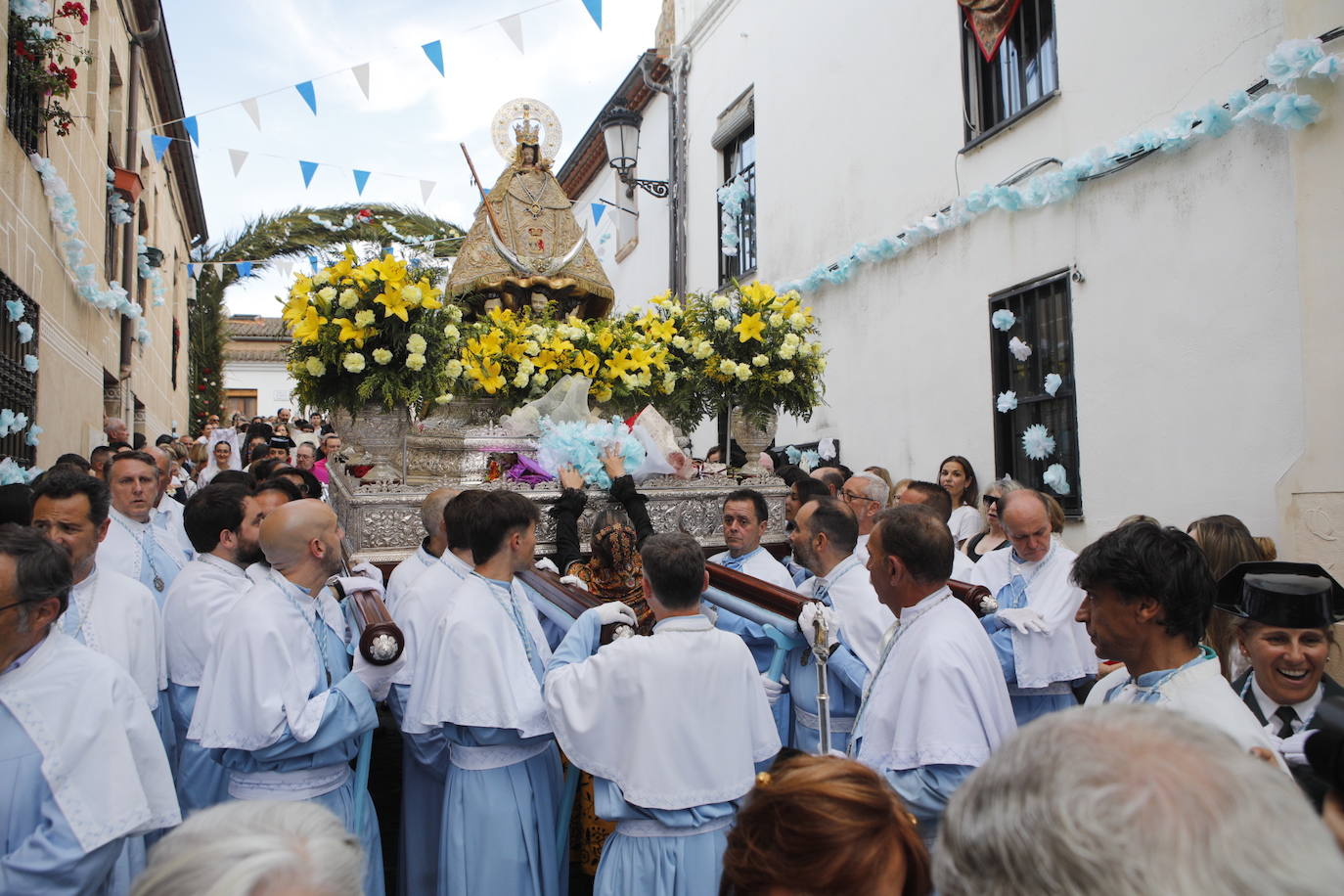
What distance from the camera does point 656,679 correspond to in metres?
2.60

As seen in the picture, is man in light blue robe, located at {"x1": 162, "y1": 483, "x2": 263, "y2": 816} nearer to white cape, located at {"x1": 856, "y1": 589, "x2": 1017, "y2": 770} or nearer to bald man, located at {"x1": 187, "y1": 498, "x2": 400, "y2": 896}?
bald man, located at {"x1": 187, "y1": 498, "x2": 400, "y2": 896}

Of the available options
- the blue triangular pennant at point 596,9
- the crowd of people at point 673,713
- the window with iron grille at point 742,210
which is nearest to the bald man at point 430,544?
the crowd of people at point 673,713

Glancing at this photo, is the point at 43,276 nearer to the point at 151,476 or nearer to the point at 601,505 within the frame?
the point at 151,476

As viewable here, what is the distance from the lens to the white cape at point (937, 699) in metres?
2.37

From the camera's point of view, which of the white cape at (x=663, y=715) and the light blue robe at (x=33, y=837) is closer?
the light blue robe at (x=33, y=837)

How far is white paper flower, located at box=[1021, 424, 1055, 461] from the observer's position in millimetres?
7062

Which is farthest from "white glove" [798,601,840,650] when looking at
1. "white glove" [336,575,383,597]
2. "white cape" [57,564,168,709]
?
"white cape" [57,564,168,709]

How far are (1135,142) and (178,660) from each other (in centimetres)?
593

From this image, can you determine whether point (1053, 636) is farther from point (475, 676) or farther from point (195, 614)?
point (195, 614)

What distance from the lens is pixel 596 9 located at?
896cm

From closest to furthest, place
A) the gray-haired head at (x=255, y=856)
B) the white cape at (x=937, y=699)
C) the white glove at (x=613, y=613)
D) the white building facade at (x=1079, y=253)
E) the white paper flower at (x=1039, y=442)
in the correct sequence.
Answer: the gray-haired head at (x=255, y=856), the white cape at (x=937, y=699), the white glove at (x=613, y=613), the white building facade at (x=1079, y=253), the white paper flower at (x=1039, y=442)

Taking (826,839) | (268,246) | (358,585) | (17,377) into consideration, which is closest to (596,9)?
(17,377)

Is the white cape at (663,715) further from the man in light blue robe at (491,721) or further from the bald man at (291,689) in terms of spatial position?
the bald man at (291,689)

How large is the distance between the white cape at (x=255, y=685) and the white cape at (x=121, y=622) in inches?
15.0
